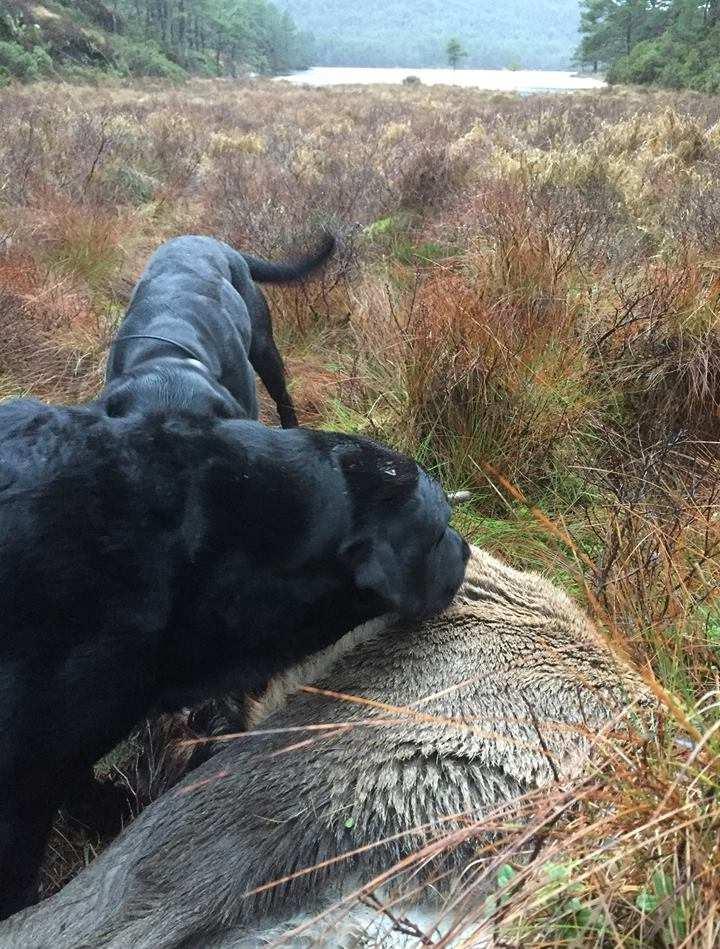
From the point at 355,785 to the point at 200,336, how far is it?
2143mm

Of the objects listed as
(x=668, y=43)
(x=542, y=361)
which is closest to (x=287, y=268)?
(x=542, y=361)

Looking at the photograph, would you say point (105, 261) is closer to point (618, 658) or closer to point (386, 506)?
point (386, 506)

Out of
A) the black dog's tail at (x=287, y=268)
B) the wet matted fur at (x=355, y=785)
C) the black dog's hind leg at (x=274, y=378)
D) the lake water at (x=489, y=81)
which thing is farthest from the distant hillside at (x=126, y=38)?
the wet matted fur at (x=355, y=785)

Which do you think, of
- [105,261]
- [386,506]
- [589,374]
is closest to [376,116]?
[105,261]

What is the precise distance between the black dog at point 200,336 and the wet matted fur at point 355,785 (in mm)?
1018

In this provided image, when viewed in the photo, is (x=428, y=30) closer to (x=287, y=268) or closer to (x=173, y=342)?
(x=287, y=268)

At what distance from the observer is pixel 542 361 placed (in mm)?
3344

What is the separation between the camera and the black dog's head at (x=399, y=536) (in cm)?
180

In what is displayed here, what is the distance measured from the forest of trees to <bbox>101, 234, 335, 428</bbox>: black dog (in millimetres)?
22993

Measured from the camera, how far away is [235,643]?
1.87 meters

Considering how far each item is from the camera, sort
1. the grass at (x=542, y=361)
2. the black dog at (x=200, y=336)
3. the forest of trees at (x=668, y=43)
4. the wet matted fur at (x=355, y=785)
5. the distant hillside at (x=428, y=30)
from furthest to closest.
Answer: the distant hillside at (x=428, y=30), the forest of trees at (x=668, y=43), the black dog at (x=200, y=336), the wet matted fur at (x=355, y=785), the grass at (x=542, y=361)

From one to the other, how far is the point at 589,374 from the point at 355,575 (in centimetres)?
195

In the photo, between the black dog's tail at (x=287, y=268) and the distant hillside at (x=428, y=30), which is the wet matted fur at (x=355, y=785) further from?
the distant hillside at (x=428, y=30)

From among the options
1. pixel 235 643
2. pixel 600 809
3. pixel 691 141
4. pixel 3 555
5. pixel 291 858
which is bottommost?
pixel 291 858
